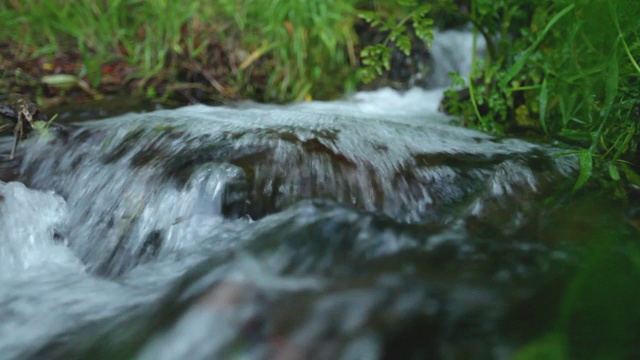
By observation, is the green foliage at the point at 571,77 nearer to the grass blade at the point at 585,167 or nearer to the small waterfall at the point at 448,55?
the grass blade at the point at 585,167

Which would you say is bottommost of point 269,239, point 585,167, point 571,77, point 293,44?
point 269,239

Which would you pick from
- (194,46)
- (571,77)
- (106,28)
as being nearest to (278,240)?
(571,77)

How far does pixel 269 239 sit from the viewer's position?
126 centimetres

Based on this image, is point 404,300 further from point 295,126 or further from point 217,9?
point 217,9

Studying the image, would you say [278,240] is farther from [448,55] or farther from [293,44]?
[448,55]

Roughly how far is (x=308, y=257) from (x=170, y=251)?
1.94 feet

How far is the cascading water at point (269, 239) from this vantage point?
0.89 meters

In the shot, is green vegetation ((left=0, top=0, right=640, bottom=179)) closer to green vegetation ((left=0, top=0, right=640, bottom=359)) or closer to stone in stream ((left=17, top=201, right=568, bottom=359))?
green vegetation ((left=0, top=0, right=640, bottom=359))

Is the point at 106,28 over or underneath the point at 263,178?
over

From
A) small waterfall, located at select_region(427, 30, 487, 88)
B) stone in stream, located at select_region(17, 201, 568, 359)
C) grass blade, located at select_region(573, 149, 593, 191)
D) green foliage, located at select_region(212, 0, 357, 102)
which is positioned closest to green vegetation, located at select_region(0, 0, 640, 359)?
green foliage, located at select_region(212, 0, 357, 102)

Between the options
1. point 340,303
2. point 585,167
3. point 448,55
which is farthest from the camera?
point 448,55

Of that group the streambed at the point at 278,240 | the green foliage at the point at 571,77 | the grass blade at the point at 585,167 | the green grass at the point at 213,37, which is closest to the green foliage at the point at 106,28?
the green grass at the point at 213,37

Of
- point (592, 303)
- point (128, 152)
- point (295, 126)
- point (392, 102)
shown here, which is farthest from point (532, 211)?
point (392, 102)

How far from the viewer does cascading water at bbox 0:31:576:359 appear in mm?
885
